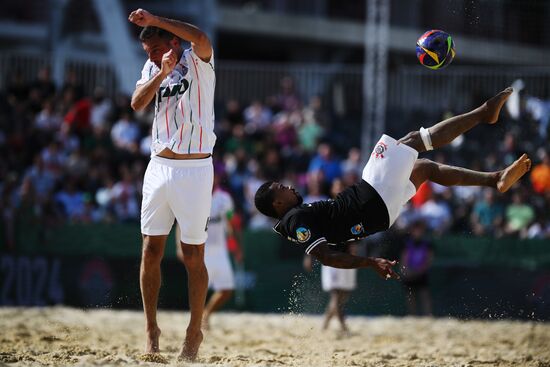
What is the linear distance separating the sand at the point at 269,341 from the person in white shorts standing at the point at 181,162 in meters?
0.68

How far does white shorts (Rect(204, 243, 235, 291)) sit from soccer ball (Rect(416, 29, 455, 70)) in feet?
15.4

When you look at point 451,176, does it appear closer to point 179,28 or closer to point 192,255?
point 192,255

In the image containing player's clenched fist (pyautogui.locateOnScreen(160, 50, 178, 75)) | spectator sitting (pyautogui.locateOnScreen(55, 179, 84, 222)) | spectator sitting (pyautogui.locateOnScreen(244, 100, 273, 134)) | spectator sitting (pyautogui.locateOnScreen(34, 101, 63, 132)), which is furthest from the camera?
spectator sitting (pyautogui.locateOnScreen(244, 100, 273, 134))

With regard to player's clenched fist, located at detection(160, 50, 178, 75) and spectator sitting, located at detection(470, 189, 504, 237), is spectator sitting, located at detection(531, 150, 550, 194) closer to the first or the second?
spectator sitting, located at detection(470, 189, 504, 237)

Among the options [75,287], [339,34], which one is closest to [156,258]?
[75,287]

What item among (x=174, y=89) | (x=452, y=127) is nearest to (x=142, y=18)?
(x=174, y=89)

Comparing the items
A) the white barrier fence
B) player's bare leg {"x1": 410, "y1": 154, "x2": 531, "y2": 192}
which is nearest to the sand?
player's bare leg {"x1": 410, "y1": 154, "x2": 531, "y2": 192}

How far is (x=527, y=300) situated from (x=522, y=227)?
4.87ft

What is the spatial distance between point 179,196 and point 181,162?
28 centimetres

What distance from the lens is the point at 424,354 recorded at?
9.67m

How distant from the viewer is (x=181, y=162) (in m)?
7.99

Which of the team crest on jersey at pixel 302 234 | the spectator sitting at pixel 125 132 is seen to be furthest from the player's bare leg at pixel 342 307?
the spectator sitting at pixel 125 132

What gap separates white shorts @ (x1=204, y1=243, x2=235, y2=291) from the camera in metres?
12.3

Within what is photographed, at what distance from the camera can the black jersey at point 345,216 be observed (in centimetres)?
801
